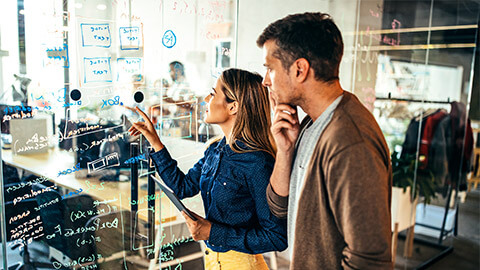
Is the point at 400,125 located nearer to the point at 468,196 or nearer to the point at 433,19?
the point at 433,19

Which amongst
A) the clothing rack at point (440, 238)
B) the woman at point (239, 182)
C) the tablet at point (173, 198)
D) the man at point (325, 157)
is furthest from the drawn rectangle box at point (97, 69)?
the clothing rack at point (440, 238)

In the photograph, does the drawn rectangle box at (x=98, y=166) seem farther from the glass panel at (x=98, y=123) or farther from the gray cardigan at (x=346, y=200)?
the gray cardigan at (x=346, y=200)

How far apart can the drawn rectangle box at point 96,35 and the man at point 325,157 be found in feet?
2.76

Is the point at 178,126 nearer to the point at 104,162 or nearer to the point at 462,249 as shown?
the point at 104,162

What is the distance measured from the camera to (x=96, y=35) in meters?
1.73

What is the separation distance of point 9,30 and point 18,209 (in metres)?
0.71

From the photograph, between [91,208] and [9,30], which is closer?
[9,30]

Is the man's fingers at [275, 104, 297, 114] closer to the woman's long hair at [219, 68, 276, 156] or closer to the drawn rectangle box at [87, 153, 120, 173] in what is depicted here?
the woman's long hair at [219, 68, 276, 156]

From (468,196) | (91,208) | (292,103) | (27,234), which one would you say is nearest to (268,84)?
(292,103)

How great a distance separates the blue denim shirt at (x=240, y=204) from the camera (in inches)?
58.6

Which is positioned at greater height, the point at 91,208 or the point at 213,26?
the point at 213,26

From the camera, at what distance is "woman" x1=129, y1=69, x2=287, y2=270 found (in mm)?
1499

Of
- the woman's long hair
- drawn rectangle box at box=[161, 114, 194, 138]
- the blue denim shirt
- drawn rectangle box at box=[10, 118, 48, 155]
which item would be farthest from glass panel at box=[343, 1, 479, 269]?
drawn rectangle box at box=[10, 118, 48, 155]

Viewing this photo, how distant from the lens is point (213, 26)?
2.27 metres
